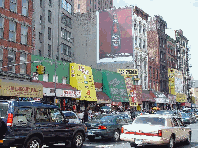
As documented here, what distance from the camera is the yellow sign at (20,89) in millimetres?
28609

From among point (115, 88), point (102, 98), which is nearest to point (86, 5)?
point (115, 88)

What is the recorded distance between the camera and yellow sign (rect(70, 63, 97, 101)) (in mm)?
41619

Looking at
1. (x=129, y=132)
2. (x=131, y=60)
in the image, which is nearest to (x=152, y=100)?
(x=131, y=60)

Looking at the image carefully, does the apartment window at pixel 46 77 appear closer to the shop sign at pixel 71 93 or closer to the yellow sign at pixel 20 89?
the shop sign at pixel 71 93

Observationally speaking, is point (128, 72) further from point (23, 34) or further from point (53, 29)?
point (23, 34)

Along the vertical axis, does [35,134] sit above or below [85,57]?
below

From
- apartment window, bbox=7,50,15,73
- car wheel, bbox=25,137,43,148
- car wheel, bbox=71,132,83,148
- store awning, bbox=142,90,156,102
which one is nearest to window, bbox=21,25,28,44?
apartment window, bbox=7,50,15,73

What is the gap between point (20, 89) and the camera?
30484 mm

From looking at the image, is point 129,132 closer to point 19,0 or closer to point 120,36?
point 19,0

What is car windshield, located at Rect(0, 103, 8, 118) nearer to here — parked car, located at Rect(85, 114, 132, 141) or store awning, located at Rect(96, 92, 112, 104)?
parked car, located at Rect(85, 114, 132, 141)

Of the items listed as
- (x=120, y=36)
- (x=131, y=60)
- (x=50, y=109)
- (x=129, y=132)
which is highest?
(x=120, y=36)

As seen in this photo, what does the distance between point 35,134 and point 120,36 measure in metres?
52.1

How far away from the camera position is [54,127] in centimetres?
1304

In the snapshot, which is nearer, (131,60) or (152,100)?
(131,60)
